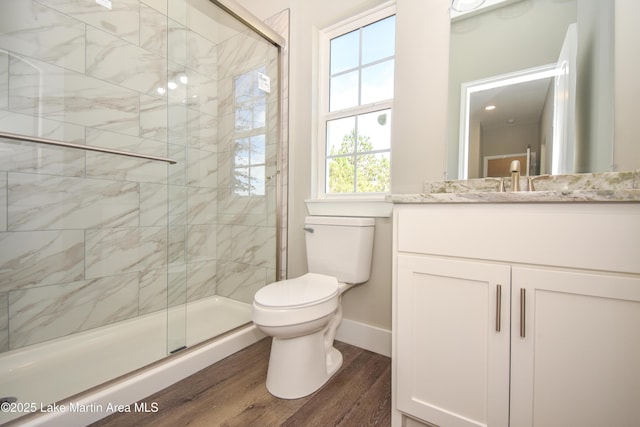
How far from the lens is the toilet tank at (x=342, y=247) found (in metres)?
1.51

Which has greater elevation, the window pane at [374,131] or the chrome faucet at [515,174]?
the window pane at [374,131]

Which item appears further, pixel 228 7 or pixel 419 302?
pixel 228 7

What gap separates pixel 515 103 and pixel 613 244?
2.72ft

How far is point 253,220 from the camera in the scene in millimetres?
2086

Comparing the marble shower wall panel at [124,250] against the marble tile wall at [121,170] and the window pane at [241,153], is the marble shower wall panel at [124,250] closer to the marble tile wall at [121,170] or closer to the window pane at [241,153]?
the marble tile wall at [121,170]

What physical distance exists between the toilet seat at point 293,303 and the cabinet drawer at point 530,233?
457mm

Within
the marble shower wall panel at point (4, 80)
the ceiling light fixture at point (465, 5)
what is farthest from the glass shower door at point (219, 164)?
the ceiling light fixture at point (465, 5)

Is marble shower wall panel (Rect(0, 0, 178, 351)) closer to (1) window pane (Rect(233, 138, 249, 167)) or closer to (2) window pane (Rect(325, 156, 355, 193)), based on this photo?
(1) window pane (Rect(233, 138, 249, 167))

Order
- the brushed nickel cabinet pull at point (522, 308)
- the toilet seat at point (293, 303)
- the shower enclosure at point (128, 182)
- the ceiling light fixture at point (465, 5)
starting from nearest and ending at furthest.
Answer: the brushed nickel cabinet pull at point (522, 308)
the toilet seat at point (293, 303)
the ceiling light fixture at point (465, 5)
the shower enclosure at point (128, 182)

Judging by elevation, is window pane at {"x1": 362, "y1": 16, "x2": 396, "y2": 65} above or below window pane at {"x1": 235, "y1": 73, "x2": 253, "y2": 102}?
above

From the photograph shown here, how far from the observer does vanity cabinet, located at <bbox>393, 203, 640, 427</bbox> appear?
708 mm

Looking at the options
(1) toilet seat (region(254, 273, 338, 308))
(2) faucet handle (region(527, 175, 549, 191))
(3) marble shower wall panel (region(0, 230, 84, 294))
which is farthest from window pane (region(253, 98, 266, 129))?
(2) faucet handle (region(527, 175, 549, 191))

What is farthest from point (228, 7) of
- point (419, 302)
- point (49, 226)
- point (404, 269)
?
point (419, 302)

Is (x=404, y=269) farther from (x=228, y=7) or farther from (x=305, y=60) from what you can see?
(x=228, y=7)
